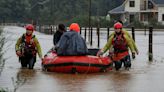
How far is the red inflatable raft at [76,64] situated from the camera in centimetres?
1534

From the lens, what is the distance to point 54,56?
52.6 feet

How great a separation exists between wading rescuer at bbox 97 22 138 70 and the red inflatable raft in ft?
2.20

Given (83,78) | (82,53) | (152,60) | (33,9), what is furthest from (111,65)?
(33,9)

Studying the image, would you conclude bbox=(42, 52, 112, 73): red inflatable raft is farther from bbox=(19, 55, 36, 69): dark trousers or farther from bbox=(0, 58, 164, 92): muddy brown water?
bbox=(19, 55, 36, 69): dark trousers

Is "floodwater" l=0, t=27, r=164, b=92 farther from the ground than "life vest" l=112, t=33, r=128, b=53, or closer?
closer

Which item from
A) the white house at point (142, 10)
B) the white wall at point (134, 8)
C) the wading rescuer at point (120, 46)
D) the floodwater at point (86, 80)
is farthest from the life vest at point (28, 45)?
the white wall at point (134, 8)

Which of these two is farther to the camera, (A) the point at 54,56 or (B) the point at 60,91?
(A) the point at 54,56

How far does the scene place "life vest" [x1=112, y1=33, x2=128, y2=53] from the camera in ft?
54.7

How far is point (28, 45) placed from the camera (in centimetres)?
1692

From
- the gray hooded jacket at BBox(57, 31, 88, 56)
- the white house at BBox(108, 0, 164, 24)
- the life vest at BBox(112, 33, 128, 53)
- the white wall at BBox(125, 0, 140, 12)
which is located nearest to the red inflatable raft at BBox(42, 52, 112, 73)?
the gray hooded jacket at BBox(57, 31, 88, 56)

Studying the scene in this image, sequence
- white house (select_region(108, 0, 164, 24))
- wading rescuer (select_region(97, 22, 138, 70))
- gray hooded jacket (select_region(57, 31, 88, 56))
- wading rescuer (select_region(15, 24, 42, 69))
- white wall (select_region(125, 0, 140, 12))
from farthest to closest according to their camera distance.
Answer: white wall (select_region(125, 0, 140, 12)), white house (select_region(108, 0, 164, 24)), wading rescuer (select_region(15, 24, 42, 69)), wading rescuer (select_region(97, 22, 138, 70)), gray hooded jacket (select_region(57, 31, 88, 56))

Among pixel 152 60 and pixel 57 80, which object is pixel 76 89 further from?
pixel 152 60

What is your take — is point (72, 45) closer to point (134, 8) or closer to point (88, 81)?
point (88, 81)

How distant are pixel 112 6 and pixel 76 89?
114476 millimetres
